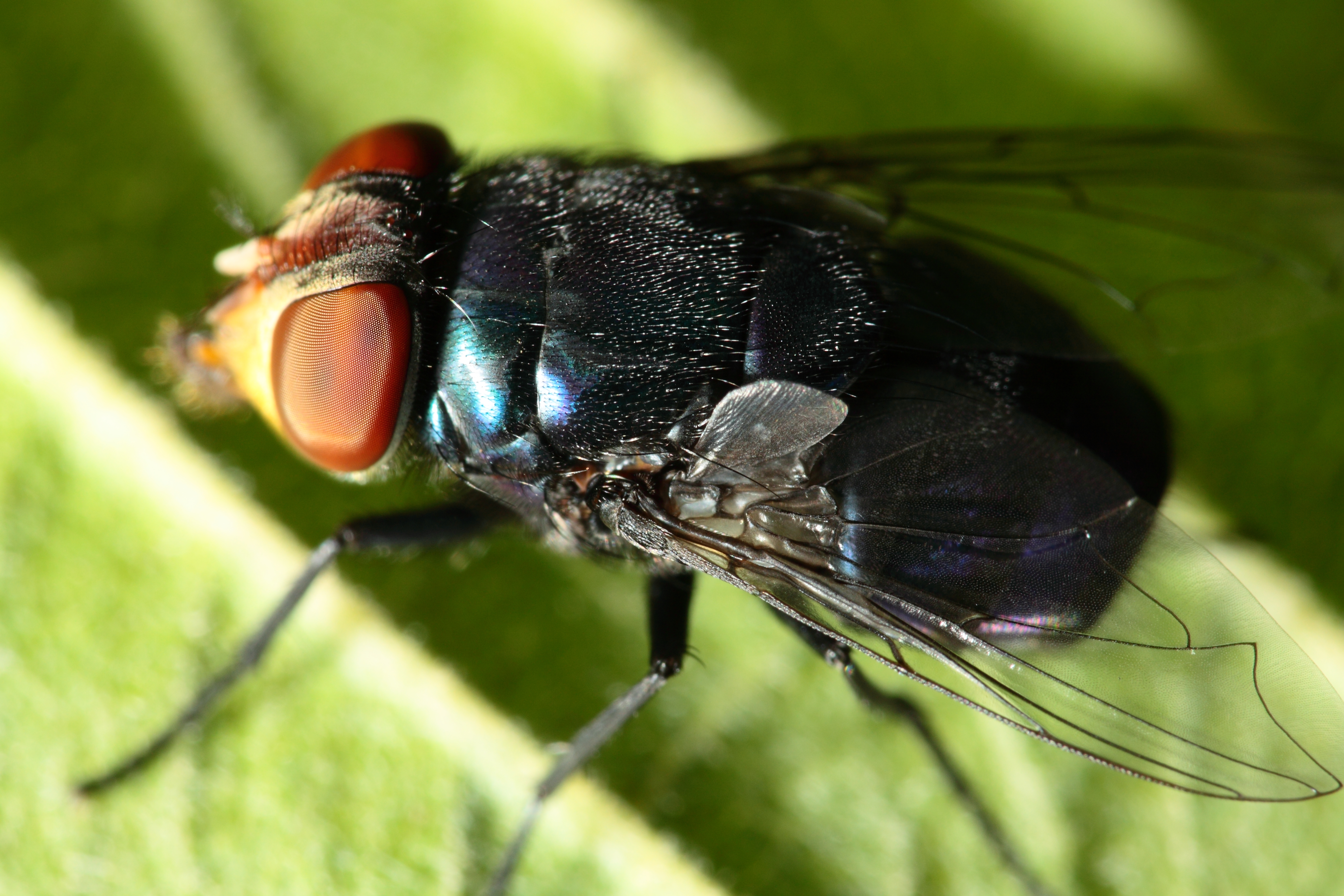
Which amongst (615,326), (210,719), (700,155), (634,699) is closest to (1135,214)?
(700,155)

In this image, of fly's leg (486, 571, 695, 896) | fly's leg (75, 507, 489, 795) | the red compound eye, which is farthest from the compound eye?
fly's leg (486, 571, 695, 896)

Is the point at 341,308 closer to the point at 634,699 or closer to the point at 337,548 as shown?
the point at 337,548

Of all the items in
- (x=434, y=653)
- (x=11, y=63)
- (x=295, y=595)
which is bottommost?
(x=434, y=653)

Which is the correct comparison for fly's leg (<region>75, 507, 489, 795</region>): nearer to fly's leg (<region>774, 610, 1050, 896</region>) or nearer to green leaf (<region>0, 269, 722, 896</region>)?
green leaf (<region>0, 269, 722, 896</region>)

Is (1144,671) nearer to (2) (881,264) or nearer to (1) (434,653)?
(2) (881,264)

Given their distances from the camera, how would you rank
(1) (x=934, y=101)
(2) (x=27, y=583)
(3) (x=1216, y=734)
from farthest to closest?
(1) (x=934, y=101), (2) (x=27, y=583), (3) (x=1216, y=734)

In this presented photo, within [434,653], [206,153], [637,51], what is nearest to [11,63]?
[206,153]

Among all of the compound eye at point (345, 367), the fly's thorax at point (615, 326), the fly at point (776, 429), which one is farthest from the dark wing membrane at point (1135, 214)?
the compound eye at point (345, 367)
